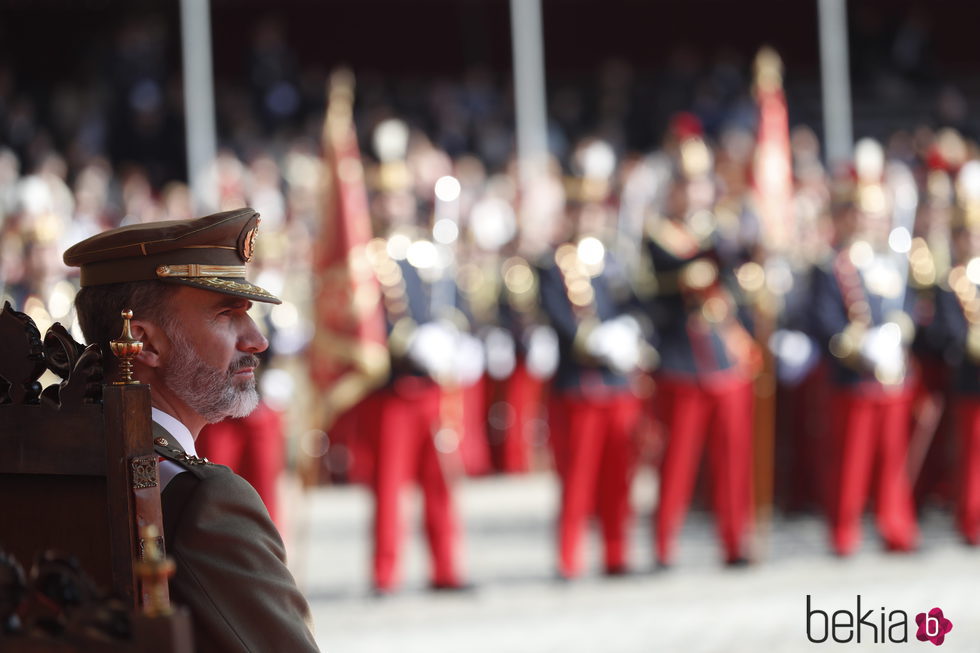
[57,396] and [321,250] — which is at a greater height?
[321,250]

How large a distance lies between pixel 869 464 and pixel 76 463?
257 inches

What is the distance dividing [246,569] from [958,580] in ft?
18.2

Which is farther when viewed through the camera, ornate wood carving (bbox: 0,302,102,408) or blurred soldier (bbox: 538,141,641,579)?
blurred soldier (bbox: 538,141,641,579)

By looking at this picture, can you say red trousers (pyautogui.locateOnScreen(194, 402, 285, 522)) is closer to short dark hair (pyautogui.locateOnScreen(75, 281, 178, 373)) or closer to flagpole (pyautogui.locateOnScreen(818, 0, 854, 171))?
short dark hair (pyautogui.locateOnScreen(75, 281, 178, 373))

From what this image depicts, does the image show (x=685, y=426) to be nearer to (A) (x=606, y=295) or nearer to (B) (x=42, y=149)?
(A) (x=606, y=295)

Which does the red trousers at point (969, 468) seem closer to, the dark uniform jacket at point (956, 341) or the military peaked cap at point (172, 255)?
the dark uniform jacket at point (956, 341)

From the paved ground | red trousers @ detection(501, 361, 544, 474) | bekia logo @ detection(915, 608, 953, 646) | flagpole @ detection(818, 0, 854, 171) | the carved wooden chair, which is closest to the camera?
the carved wooden chair

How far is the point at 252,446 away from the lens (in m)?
7.09

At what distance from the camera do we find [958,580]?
695 cm

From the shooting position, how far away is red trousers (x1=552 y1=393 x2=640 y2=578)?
7383 millimetres

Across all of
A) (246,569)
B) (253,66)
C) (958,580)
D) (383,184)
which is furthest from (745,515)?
(253,66)

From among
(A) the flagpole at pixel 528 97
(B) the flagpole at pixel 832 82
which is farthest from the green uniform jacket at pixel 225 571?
(B) the flagpole at pixel 832 82

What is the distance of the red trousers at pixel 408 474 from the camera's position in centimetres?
701

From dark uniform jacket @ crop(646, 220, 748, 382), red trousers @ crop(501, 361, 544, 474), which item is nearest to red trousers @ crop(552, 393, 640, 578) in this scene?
dark uniform jacket @ crop(646, 220, 748, 382)
